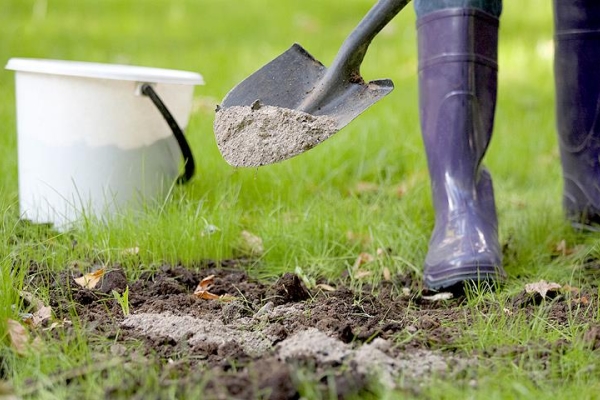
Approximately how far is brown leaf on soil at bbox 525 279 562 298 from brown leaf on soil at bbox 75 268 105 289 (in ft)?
3.34

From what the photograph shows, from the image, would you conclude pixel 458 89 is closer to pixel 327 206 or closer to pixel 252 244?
pixel 327 206

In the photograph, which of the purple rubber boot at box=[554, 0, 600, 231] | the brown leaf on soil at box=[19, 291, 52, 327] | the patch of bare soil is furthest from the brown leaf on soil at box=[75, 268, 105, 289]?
the purple rubber boot at box=[554, 0, 600, 231]

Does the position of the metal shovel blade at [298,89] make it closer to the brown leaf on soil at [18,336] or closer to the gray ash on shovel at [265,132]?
the gray ash on shovel at [265,132]

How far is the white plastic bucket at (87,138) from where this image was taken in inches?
90.5

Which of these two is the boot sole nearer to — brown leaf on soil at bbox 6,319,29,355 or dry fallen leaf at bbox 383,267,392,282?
dry fallen leaf at bbox 383,267,392,282

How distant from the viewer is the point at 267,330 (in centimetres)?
161

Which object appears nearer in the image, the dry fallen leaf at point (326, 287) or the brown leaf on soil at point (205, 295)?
the brown leaf on soil at point (205, 295)

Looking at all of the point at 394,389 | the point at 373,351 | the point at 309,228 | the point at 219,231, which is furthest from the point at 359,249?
the point at 394,389

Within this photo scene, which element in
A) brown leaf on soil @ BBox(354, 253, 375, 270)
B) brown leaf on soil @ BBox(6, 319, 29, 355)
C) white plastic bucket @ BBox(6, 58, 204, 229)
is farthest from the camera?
white plastic bucket @ BBox(6, 58, 204, 229)

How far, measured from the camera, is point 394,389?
129 cm

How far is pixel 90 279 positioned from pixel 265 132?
0.55m

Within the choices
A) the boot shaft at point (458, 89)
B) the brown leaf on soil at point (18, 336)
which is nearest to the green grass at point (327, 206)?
the brown leaf on soil at point (18, 336)

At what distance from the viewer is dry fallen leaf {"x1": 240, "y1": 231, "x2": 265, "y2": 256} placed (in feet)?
7.39

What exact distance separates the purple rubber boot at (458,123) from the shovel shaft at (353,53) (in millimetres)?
235
